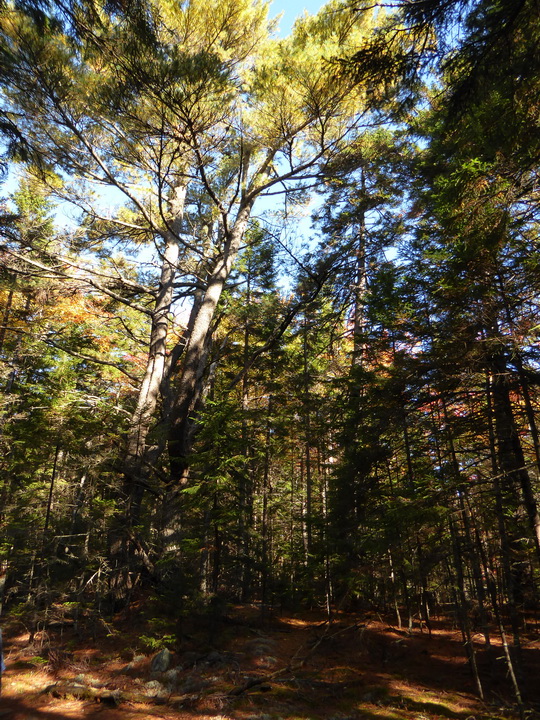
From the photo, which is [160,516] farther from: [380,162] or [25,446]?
[380,162]

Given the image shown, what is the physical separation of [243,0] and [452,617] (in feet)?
58.8

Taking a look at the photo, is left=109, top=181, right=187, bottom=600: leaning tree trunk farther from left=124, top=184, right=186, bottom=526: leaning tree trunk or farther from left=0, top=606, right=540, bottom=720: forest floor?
left=0, top=606, right=540, bottom=720: forest floor

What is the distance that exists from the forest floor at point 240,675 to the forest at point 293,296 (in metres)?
0.19

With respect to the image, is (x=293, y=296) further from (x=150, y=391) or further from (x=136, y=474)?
(x=136, y=474)

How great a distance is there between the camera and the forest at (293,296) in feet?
20.0

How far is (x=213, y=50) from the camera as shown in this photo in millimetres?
8641

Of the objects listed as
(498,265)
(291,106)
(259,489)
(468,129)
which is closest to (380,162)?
(291,106)

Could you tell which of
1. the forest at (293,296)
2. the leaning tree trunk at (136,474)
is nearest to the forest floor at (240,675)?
the forest at (293,296)

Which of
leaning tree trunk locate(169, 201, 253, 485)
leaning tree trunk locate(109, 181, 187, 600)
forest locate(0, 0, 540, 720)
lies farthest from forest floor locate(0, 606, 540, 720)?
leaning tree trunk locate(169, 201, 253, 485)

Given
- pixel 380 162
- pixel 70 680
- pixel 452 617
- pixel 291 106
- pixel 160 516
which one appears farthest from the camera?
pixel 452 617

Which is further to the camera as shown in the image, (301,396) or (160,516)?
(301,396)

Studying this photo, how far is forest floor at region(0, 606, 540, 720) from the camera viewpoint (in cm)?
613

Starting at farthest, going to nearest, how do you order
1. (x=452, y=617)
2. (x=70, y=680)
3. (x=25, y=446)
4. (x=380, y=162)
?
(x=25, y=446), (x=452, y=617), (x=380, y=162), (x=70, y=680)

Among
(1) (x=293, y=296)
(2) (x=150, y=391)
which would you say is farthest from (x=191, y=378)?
(1) (x=293, y=296)
